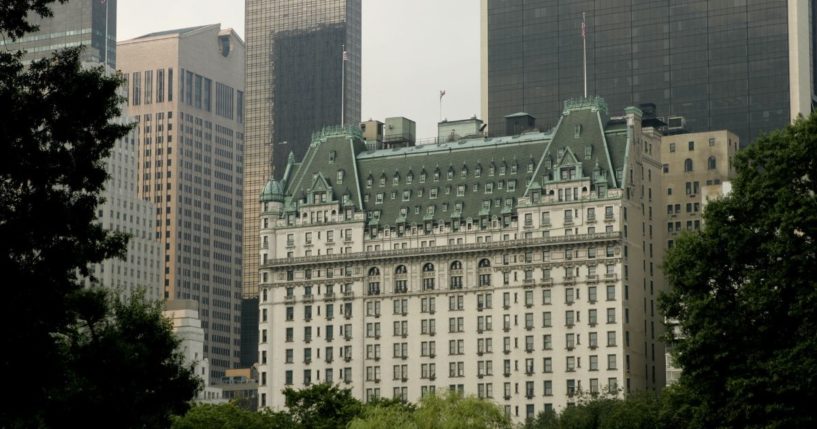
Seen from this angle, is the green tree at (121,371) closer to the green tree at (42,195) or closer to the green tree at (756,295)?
the green tree at (42,195)

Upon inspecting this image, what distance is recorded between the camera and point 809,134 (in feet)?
318

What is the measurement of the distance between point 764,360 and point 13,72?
4607cm

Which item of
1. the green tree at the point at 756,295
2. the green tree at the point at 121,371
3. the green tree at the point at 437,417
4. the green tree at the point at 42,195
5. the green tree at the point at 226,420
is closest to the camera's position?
the green tree at the point at 42,195

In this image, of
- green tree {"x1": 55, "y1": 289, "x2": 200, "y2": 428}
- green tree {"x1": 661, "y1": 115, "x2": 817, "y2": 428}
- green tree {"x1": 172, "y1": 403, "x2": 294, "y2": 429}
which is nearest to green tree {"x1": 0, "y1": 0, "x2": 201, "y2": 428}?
green tree {"x1": 55, "y1": 289, "x2": 200, "y2": 428}

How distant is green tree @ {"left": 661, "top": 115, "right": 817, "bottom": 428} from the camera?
307 feet

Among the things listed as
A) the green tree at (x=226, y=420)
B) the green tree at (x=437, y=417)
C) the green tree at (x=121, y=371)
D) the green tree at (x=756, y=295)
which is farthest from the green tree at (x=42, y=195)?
the green tree at (x=437, y=417)

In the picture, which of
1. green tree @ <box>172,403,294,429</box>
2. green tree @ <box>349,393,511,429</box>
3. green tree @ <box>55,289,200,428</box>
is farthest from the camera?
green tree @ <box>349,393,511,429</box>

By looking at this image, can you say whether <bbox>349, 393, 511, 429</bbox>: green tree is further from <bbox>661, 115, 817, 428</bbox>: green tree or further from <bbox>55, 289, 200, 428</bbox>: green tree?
<bbox>661, 115, 817, 428</bbox>: green tree

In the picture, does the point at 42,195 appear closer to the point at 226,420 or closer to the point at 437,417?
the point at 226,420

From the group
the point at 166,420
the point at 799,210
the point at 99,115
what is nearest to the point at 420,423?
the point at 166,420

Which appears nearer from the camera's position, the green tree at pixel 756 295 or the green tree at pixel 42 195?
the green tree at pixel 42 195

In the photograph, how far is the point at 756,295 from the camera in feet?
313

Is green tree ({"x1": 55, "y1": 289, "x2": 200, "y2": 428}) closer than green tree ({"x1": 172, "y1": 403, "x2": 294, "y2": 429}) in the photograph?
Yes

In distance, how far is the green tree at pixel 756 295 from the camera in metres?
93.7
